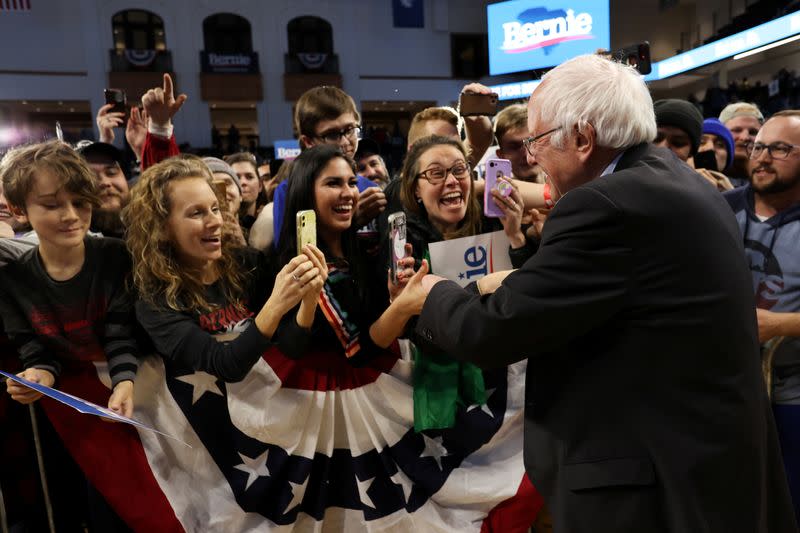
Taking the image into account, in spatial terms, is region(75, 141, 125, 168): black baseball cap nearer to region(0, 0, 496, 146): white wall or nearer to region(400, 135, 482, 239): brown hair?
region(400, 135, 482, 239): brown hair

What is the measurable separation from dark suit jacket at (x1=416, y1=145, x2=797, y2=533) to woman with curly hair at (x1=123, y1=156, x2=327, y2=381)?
2.42ft

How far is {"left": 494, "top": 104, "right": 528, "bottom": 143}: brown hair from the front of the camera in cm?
274

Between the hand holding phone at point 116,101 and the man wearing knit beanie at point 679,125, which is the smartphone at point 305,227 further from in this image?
the man wearing knit beanie at point 679,125

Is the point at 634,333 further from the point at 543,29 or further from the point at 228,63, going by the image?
the point at 228,63

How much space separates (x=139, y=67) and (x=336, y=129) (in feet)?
57.4

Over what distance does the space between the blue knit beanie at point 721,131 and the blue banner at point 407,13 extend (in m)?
16.4

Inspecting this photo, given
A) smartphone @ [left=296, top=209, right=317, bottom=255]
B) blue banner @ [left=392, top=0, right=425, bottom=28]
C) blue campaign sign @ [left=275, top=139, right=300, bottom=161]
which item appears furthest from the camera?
blue banner @ [left=392, top=0, right=425, bottom=28]

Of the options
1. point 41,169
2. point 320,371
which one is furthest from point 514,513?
Result: point 41,169

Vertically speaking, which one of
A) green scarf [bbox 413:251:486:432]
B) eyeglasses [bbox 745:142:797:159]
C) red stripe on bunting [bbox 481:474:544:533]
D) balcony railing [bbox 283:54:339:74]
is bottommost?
red stripe on bunting [bbox 481:474:544:533]

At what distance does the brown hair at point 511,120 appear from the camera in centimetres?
274

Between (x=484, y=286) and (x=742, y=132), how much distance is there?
326 centimetres

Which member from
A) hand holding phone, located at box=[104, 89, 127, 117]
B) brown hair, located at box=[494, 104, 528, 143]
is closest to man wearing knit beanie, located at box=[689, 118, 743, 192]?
brown hair, located at box=[494, 104, 528, 143]

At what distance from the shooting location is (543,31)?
13.7m

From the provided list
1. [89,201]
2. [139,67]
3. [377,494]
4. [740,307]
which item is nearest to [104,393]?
[89,201]
